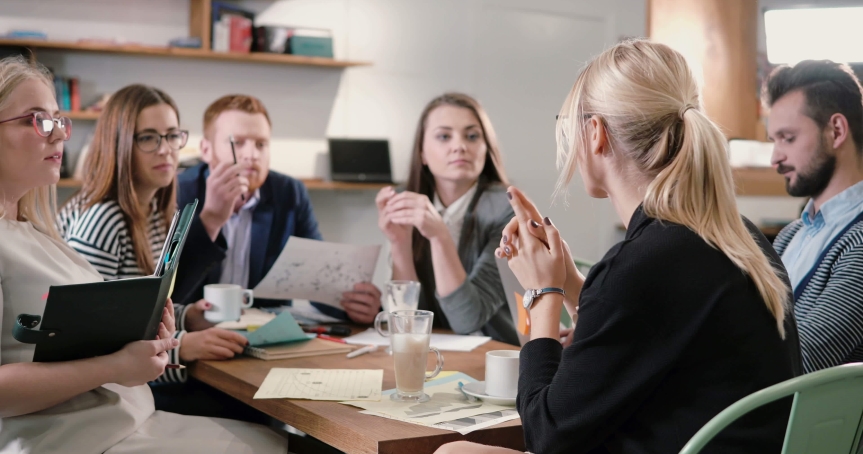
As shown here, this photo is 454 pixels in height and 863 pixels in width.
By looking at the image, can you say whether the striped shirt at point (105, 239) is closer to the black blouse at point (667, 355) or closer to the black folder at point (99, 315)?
the black folder at point (99, 315)

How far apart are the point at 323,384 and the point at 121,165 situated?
94cm

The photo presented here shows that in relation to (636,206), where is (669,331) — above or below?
below

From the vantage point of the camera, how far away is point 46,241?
157 centimetres

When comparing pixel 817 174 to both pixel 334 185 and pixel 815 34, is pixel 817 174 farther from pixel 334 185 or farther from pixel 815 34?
pixel 334 185

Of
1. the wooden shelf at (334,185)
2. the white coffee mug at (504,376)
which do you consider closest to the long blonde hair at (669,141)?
the white coffee mug at (504,376)

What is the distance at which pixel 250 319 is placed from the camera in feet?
6.81

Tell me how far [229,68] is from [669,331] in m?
3.43

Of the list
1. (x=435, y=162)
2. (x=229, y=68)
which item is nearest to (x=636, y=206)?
(x=435, y=162)

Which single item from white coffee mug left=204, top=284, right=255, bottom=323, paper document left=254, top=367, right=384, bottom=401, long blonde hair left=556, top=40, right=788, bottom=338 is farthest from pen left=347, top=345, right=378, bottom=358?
long blonde hair left=556, top=40, right=788, bottom=338

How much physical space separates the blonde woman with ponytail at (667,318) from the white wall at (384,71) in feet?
10.4

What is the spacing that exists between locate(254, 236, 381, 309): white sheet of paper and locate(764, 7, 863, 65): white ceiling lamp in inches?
84.8

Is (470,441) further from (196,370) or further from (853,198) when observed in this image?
(853,198)

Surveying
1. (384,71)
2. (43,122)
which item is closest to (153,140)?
(43,122)

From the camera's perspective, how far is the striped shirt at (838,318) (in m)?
1.63
